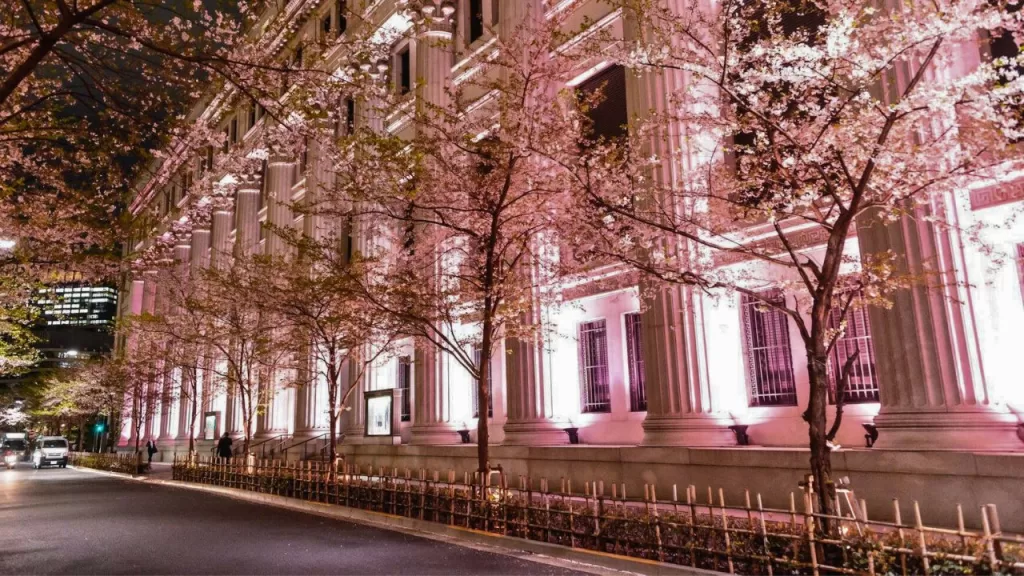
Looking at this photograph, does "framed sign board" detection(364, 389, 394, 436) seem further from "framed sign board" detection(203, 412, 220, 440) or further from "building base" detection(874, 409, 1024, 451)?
"framed sign board" detection(203, 412, 220, 440)

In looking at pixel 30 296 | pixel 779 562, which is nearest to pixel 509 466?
pixel 779 562

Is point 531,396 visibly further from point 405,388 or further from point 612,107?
point 405,388

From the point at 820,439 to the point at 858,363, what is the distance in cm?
804

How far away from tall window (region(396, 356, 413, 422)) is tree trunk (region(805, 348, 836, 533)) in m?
21.5

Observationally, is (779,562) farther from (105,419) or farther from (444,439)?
(105,419)

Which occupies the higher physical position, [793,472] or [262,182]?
[262,182]

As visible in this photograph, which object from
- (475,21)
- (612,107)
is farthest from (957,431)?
(475,21)

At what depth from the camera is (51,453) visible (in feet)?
149

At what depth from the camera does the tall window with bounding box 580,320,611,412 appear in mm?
19688

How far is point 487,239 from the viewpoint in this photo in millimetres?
13336

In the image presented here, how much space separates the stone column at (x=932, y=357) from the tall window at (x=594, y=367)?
9.01 metres

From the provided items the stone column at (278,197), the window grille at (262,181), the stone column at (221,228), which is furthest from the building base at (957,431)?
the stone column at (221,228)

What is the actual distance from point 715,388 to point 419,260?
7.25 meters

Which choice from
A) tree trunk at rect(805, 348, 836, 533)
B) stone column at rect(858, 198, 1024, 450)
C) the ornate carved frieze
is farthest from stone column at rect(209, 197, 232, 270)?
tree trunk at rect(805, 348, 836, 533)
